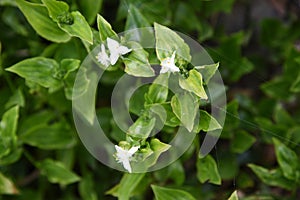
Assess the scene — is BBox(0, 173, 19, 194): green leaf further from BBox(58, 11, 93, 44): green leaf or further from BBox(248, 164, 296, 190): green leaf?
BBox(248, 164, 296, 190): green leaf

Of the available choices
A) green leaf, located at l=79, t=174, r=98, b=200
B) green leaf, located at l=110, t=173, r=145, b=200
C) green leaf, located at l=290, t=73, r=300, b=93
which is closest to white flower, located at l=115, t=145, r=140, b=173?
green leaf, located at l=110, t=173, r=145, b=200

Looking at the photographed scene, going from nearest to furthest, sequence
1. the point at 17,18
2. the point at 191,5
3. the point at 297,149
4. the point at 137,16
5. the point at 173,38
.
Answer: the point at 173,38 < the point at 137,16 < the point at 297,149 < the point at 17,18 < the point at 191,5

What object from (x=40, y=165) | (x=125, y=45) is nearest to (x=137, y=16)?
(x=125, y=45)

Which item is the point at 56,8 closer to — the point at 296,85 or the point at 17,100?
the point at 17,100

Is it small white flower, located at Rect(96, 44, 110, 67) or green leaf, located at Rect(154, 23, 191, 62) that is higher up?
green leaf, located at Rect(154, 23, 191, 62)

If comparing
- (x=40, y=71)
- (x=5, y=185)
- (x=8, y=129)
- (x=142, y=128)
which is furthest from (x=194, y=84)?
(x=5, y=185)

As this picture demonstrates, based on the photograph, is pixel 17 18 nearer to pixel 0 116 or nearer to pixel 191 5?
pixel 0 116
